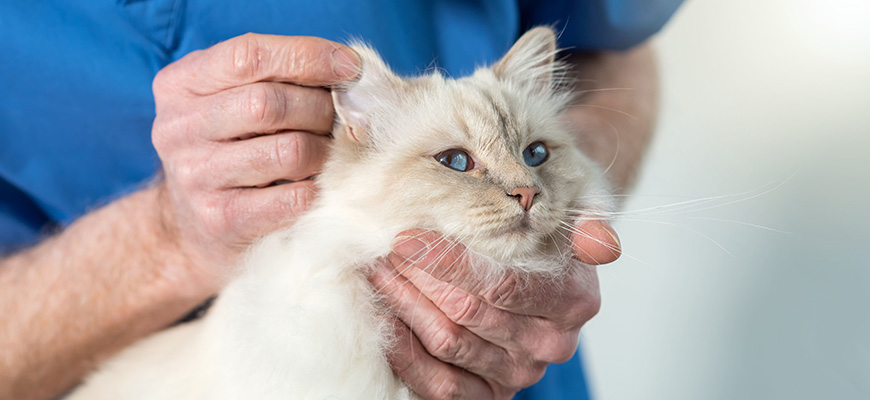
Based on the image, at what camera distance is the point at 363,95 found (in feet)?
4.23

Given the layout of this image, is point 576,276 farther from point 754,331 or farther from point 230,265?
point 754,331

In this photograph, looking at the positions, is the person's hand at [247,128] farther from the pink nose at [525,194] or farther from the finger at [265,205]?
the pink nose at [525,194]

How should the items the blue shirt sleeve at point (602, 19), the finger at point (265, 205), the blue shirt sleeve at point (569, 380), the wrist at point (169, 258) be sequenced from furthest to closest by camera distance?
the blue shirt sleeve at point (569, 380) → the blue shirt sleeve at point (602, 19) → the wrist at point (169, 258) → the finger at point (265, 205)

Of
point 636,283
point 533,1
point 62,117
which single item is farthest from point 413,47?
point 636,283

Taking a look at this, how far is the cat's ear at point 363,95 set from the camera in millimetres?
1246

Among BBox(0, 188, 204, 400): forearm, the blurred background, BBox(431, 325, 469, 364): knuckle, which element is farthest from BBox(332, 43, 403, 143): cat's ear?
the blurred background

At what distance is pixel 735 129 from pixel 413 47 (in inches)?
55.2

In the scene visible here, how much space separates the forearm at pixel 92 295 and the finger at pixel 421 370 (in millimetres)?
584

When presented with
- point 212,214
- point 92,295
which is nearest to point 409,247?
point 212,214

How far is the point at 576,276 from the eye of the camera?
1.34 metres

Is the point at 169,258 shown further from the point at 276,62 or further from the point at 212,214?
the point at 276,62

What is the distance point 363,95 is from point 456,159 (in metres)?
0.26

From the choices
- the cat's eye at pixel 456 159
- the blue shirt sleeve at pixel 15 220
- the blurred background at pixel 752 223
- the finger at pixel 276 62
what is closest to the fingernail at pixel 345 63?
the finger at pixel 276 62

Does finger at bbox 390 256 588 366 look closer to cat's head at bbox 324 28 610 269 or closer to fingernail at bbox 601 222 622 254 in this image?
cat's head at bbox 324 28 610 269
